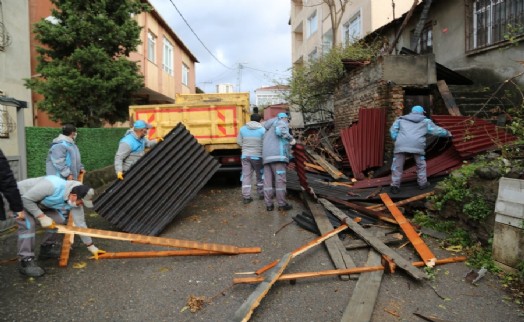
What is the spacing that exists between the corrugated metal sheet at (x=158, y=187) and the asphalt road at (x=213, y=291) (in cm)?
45

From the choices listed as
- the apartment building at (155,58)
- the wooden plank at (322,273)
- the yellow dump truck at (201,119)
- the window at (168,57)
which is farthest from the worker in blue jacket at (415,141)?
the window at (168,57)

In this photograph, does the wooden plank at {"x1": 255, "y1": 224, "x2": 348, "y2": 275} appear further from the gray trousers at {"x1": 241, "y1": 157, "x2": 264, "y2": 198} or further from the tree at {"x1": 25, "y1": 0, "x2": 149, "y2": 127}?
the tree at {"x1": 25, "y1": 0, "x2": 149, "y2": 127}

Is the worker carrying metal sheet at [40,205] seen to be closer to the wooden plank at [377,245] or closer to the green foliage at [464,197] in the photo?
the wooden plank at [377,245]

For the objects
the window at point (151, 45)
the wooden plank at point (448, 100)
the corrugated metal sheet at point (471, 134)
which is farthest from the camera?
the window at point (151, 45)

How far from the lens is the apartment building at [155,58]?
39.9ft

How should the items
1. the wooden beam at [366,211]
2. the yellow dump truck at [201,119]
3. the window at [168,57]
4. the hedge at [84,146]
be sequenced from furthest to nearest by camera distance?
the window at [168,57] < the yellow dump truck at [201,119] < the hedge at [84,146] < the wooden beam at [366,211]

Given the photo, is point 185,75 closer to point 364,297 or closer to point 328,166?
point 328,166

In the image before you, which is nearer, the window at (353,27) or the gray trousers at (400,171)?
the gray trousers at (400,171)

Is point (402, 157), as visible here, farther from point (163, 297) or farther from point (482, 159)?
point (163, 297)

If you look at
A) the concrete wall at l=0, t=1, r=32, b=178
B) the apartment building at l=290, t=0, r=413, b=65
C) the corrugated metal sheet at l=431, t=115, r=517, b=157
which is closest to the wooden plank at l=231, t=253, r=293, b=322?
the corrugated metal sheet at l=431, t=115, r=517, b=157

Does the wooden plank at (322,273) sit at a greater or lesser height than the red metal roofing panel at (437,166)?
lesser

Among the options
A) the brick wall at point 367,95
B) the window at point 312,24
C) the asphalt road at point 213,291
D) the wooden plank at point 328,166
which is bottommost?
the asphalt road at point 213,291

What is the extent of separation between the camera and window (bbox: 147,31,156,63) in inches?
699

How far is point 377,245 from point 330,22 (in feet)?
71.1
